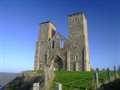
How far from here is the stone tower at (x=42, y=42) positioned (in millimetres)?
56625

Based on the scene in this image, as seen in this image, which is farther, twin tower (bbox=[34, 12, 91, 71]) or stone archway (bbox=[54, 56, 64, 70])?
stone archway (bbox=[54, 56, 64, 70])

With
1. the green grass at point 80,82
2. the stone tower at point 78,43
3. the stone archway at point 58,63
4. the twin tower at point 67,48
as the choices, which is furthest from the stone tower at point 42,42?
the green grass at point 80,82

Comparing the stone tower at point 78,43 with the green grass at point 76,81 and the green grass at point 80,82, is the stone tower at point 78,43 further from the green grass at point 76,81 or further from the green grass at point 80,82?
the green grass at point 80,82

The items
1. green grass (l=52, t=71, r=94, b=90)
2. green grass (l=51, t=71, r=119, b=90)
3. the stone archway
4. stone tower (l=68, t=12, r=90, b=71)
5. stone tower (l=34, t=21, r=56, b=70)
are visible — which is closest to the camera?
green grass (l=51, t=71, r=119, b=90)

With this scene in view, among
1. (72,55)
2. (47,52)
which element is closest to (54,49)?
(47,52)

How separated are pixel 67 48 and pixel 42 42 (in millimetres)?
9231

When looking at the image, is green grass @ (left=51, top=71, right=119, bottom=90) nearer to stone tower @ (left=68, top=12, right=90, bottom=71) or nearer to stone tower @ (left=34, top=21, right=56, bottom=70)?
stone tower @ (left=68, top=12, right=90, bottom=71)

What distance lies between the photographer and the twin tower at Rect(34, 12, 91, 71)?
52491 millimetres

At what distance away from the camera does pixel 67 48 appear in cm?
5447

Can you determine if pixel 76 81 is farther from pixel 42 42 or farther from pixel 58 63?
pixel 42 42

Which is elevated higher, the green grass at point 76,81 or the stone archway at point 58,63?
the stone archway at point 58,63

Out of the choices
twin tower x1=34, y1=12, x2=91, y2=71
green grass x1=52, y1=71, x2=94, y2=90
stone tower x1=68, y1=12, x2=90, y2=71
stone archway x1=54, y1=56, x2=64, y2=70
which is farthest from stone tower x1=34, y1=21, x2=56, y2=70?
green grass x1=52, y1=71, x2=94, y2=90

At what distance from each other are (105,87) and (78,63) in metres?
32.5

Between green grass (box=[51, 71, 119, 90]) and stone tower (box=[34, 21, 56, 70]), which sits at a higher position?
stone tower (box=[34, 21, 56, 70])
